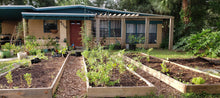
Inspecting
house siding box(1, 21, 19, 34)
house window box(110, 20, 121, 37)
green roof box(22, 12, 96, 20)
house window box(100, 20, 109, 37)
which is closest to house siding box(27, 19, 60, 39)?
green roof box(22, 12, 96, 20)

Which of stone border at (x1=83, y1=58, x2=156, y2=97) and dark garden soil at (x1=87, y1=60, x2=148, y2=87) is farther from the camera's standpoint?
dark garden soil at (x1=87, y1=60, x2=148, y2=87)

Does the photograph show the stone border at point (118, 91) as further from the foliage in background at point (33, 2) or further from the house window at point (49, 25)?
the foliage in background at point (33, 2)

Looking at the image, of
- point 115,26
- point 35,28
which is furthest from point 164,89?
point 35,28

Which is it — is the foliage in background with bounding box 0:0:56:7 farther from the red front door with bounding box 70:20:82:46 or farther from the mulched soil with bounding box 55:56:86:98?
the mulched soil with bounding box 55:56:86:98

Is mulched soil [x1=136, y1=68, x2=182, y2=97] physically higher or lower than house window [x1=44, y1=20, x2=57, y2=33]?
lower

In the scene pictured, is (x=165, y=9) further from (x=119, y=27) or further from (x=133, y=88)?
(x=133, y=88)

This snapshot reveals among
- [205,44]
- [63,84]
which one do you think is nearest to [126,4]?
[205,44]

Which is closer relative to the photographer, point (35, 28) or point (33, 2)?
point (35, 28)

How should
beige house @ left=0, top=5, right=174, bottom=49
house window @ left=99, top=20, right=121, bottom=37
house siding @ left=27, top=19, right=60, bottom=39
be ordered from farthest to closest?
house window @ left=99, top=20, right=121, bottom=37 < house siding @ left=27, top=19, right=60, bottom=39 < beige house @ left=0, top=5, right=174, bottom=49

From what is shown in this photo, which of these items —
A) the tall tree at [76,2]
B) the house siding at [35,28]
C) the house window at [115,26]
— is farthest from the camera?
the tall tree at [76,2]

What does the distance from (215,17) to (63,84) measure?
1622 cm

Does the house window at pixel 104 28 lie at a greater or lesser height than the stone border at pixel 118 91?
greater

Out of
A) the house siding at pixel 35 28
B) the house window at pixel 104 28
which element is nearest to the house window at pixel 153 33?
the house window at pixel 104 28

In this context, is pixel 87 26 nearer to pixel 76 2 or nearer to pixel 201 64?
pixel 201 64
